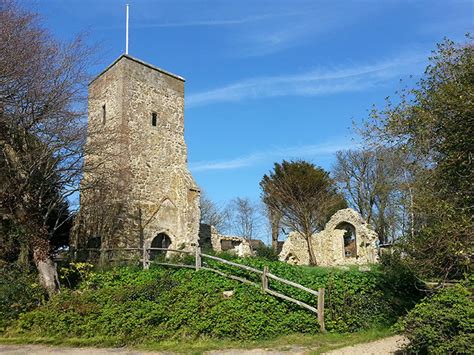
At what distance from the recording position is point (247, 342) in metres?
7.95

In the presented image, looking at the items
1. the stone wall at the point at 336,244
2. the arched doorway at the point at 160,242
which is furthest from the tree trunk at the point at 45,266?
the stone wall at the point at 336,244

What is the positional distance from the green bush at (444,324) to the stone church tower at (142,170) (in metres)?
12.4

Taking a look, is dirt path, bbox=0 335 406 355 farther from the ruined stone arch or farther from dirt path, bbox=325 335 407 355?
the ruined stone arch

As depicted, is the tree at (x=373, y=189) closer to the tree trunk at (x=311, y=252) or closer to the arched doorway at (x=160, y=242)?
the tree trunk at (x=311, y=252)

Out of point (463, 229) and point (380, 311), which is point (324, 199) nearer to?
point (380, 311)

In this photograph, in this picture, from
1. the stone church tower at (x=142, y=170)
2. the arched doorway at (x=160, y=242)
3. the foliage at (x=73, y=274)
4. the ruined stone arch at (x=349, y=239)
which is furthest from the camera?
the ruined stone arch at (x=349, y=239)

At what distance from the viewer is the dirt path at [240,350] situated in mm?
7125

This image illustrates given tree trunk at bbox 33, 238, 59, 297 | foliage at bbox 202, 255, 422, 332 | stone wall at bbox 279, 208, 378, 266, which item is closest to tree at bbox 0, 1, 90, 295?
tree trunk at bbox 33, 238, 59, 297

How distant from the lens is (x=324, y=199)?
3111 cm

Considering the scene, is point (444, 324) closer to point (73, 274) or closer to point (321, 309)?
point (321, 309)

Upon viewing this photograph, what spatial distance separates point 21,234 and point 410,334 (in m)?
10.9

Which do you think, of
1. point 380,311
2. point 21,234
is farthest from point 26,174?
point 380,311

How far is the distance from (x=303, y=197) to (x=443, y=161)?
959 inches

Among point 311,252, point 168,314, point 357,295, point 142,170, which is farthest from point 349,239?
point 168,314
